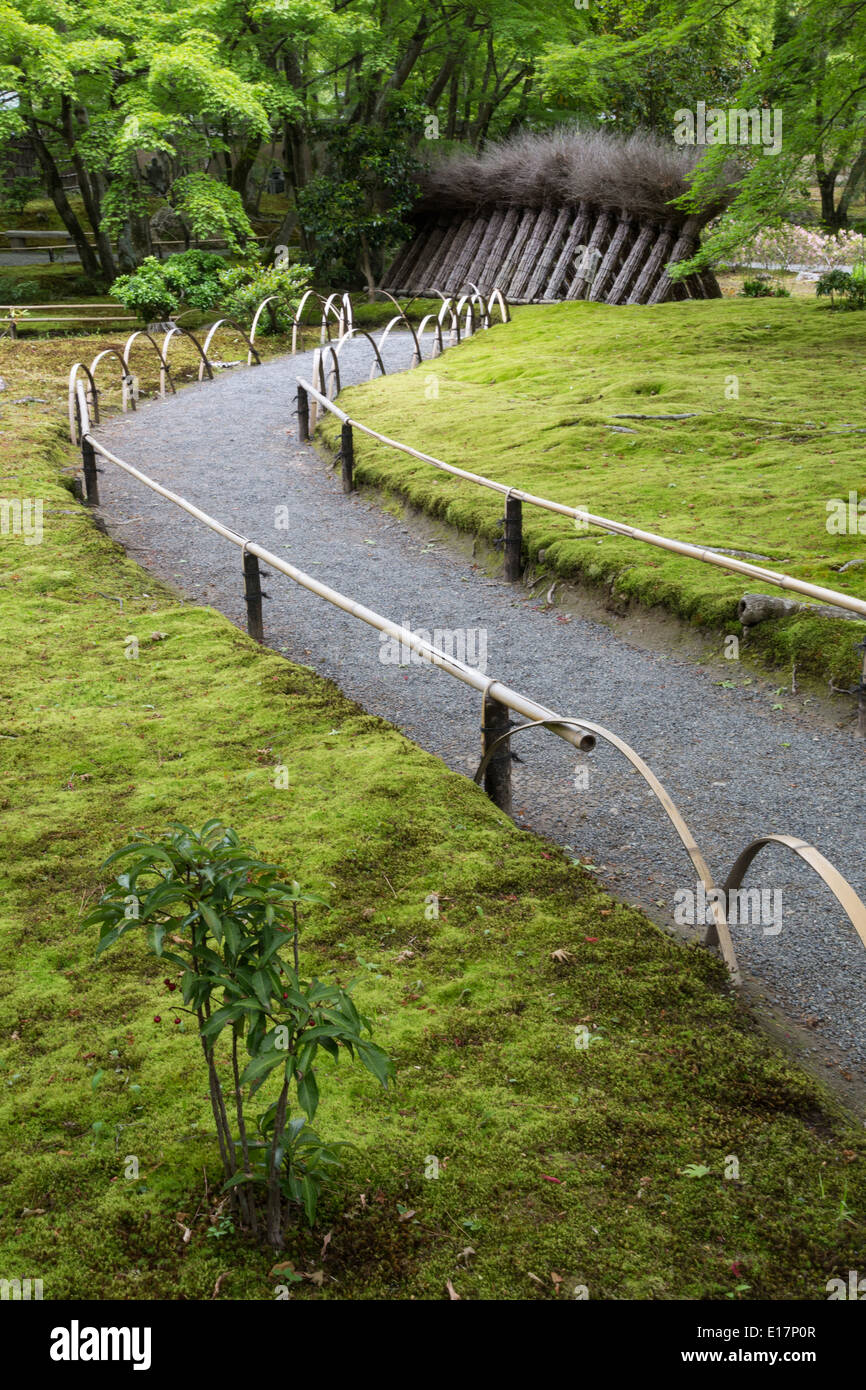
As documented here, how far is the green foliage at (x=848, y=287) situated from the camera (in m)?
14.8

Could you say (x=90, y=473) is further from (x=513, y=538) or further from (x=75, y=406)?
(x=513, y=538)

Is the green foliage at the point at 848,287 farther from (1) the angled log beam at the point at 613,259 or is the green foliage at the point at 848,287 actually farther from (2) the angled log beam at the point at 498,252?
(2) the angled log beam at the point at 498,252

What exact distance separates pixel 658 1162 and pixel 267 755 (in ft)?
9.33

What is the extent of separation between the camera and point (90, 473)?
10172 mm

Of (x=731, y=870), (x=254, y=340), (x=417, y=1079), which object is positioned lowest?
(x=417, y=1079)

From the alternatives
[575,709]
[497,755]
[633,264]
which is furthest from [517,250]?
[497,755]

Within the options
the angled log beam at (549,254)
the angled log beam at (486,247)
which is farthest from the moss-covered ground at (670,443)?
the angled log beam at (486,247)

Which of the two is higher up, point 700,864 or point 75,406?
point 75,406

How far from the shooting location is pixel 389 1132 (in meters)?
2.96

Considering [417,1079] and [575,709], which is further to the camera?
[575,709]

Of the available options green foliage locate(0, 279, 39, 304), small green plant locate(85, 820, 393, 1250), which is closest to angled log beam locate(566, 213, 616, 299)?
green foliage locate(0, 279, 39, 304)

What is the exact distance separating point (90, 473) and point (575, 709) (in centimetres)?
615

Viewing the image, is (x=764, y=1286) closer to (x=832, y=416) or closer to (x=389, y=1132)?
(x=389, y=1132)

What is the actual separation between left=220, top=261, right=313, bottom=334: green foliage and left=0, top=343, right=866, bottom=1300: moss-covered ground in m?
15.2
